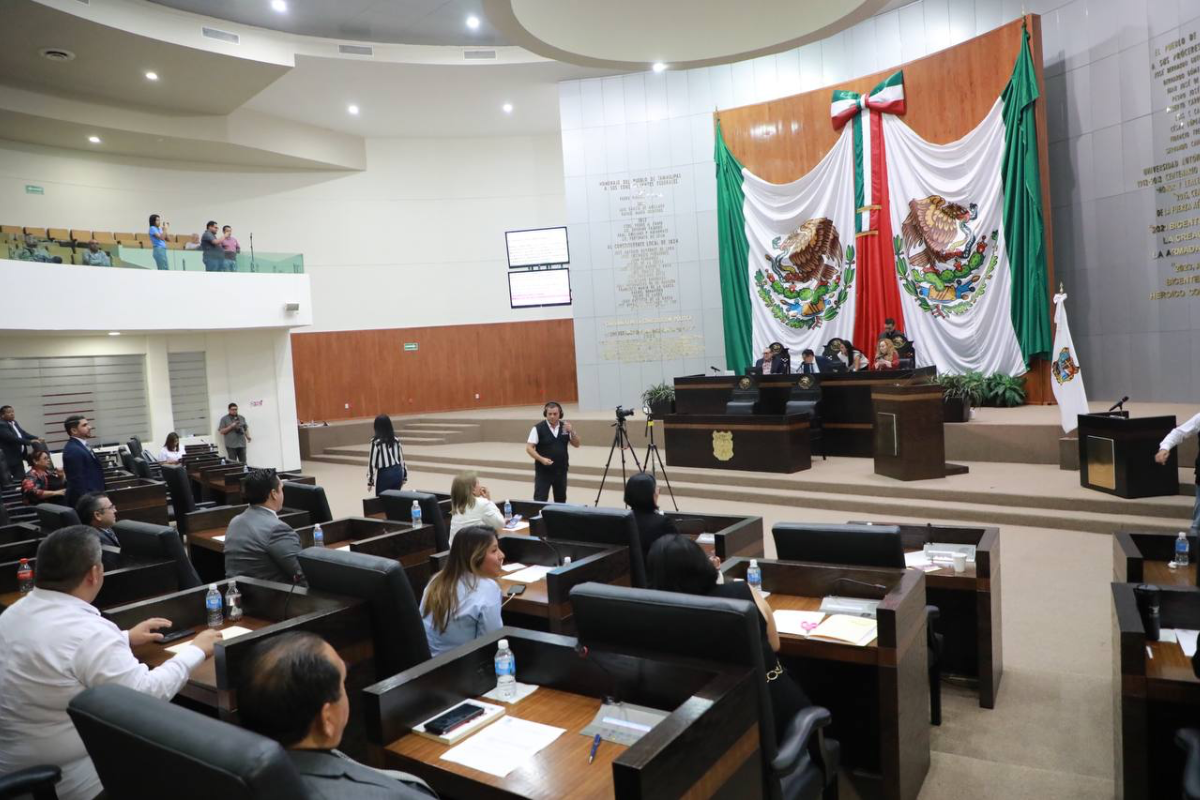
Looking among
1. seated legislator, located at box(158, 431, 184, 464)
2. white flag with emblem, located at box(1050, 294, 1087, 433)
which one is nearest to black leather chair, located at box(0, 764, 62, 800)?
white flag with emblem, located at box(1050, 294, 1087, 433)

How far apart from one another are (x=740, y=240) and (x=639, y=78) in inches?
137

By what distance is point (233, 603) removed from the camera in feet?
11.6

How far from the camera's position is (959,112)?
11.1 m

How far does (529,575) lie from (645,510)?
0.68 meters

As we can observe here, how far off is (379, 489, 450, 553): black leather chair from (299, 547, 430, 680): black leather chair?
1923mm

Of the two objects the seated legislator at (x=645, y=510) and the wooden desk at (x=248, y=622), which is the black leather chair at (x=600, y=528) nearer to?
the seated legislator at (x=645, y=510)

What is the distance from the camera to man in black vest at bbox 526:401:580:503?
287 inches

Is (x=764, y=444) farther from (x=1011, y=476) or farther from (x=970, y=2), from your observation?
(x=970, y=2)

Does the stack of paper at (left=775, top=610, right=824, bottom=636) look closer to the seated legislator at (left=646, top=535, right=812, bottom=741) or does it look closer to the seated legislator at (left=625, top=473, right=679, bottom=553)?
the seated legislator at (left=646, top=535, right=812, bottom=741)

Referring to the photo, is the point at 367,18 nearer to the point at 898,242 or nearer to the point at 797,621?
the point at 898,242

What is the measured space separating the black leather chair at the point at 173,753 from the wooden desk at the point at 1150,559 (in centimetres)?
326

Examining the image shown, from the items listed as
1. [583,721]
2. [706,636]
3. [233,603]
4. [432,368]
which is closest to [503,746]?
[583,721]

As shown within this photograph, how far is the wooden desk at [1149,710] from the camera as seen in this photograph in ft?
7.73

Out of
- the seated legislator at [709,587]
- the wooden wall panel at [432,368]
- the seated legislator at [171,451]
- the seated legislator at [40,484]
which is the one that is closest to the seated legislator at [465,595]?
the seated legislator at [709,587]
